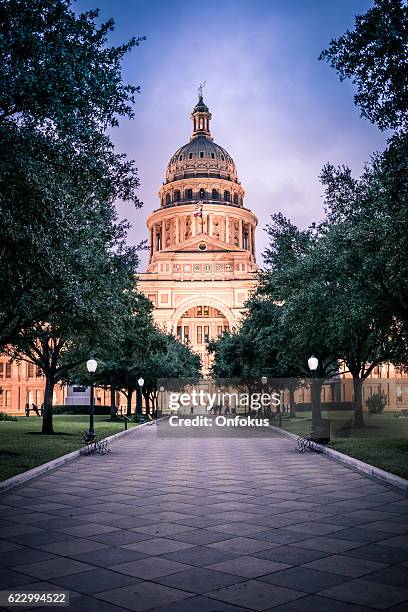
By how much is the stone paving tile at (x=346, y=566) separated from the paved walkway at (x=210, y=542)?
1 cm

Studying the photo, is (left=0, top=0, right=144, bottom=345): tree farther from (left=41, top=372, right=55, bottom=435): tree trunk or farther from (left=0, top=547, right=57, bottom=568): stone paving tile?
(left=41, top=372, right=55, bottom=435): tree trunk

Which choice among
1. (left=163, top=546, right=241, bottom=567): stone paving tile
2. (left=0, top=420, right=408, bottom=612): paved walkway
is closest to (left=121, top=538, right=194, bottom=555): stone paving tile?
(left=0, top=420, right=408, bottom=612): paved walkway

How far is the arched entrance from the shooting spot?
121 metres

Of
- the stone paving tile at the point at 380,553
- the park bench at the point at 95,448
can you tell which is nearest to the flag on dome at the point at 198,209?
the park bench at the point at 95,448

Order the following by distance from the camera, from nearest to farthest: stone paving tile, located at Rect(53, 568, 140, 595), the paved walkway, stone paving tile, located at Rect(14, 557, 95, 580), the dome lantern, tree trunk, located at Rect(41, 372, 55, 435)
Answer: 1. the paved walkway
2. stone paving tile, located at Rect(53, 568, 140, 595)
3. stone paving tile, located at Rect(14, 557, 95, 580)
4. tree trunk, located at Rect(41, 372, 55, 435)
5. the dome lantern

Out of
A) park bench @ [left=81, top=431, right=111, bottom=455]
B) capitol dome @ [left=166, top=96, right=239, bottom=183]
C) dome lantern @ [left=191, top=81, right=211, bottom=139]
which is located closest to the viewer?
park bench @ [left=81, top=431, right=111, bottom=455]

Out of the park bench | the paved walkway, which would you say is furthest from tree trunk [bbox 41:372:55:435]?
the paved walkway

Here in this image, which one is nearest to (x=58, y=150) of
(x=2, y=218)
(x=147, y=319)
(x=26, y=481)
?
(x=2, y=218)

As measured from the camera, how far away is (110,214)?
2508 cm

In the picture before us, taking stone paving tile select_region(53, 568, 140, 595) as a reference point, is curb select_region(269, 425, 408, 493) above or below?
below

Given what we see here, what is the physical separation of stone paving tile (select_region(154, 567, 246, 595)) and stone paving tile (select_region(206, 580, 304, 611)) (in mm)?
126

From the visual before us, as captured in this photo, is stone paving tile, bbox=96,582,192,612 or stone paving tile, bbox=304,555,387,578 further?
stone paving tile, bbox=304,555,387,578

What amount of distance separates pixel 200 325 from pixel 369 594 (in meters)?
117

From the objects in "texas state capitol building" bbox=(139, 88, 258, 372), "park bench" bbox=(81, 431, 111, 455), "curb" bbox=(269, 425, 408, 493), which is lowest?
"park bench" bbox=(81, 431, 111, 455)
